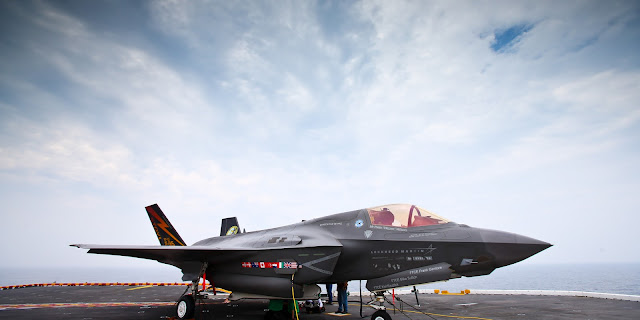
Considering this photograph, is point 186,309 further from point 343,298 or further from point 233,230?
point 233,230

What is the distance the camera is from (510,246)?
255 inches

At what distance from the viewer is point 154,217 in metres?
13.8

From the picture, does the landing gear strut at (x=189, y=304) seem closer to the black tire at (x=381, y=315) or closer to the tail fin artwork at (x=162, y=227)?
the black tire at (x=381, y=315)

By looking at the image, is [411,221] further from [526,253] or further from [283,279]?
[283,279]

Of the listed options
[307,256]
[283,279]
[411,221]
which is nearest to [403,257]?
[411,221]

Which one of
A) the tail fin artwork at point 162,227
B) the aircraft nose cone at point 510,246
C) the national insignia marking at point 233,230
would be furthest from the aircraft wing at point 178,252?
the aircraft nose cone at point 510,246

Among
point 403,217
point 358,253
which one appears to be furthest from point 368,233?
point 403,217

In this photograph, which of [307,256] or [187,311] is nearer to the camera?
[307,256]

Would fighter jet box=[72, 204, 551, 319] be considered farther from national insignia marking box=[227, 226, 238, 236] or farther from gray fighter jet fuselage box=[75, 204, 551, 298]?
national insignia marking box=[227, 226, 238, 236]

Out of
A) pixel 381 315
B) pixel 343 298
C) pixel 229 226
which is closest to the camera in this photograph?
pixel 381 315

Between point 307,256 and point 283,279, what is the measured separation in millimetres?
824

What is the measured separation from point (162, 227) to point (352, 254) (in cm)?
952

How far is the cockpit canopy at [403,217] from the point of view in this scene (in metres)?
7.57

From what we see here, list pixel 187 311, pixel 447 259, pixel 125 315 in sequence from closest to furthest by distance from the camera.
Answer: pixel 447 259
pixel 187 311
pixel 125 315
